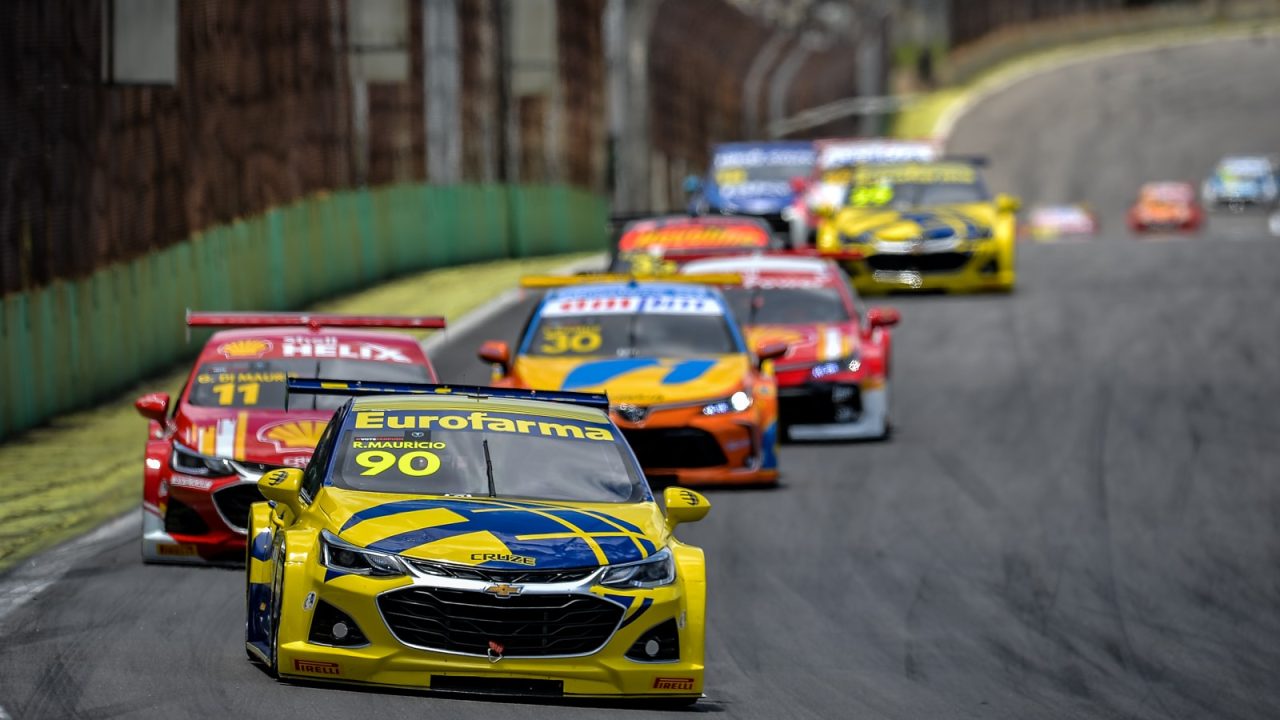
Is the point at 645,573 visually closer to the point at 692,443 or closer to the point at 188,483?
the point at 188,483

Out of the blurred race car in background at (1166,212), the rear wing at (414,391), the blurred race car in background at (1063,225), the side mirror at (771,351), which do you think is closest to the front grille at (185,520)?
the rear wing at (414,391)

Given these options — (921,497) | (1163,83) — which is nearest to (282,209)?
(921,497)

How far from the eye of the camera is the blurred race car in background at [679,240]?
23734 mm

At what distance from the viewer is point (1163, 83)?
91.9 m

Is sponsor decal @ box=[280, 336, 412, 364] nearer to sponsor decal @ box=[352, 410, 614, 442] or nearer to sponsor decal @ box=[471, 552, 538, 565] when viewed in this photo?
sponsor decal @ box=[352, 410, 614, 442]

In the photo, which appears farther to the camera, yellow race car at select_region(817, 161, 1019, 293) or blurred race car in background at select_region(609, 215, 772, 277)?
yellow race car at select_region(817, 161, 1019, 293)

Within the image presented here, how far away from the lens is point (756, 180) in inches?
1359

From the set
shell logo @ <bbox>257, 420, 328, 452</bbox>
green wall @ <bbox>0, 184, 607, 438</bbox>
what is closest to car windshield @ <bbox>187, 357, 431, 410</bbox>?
shell logo @ <bbox>257, 420, 328, 452</bbox>

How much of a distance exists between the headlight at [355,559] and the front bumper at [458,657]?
0.04 metres

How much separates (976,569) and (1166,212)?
45.9 metres

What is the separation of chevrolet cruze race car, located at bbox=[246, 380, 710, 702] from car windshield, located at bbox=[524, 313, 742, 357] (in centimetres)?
697

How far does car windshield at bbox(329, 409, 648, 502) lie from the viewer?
30.4ft

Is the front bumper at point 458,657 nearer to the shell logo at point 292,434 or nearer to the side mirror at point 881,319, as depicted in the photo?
the shell logo at point 292,434

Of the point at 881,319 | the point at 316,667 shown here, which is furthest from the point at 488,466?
the point at 881,319
